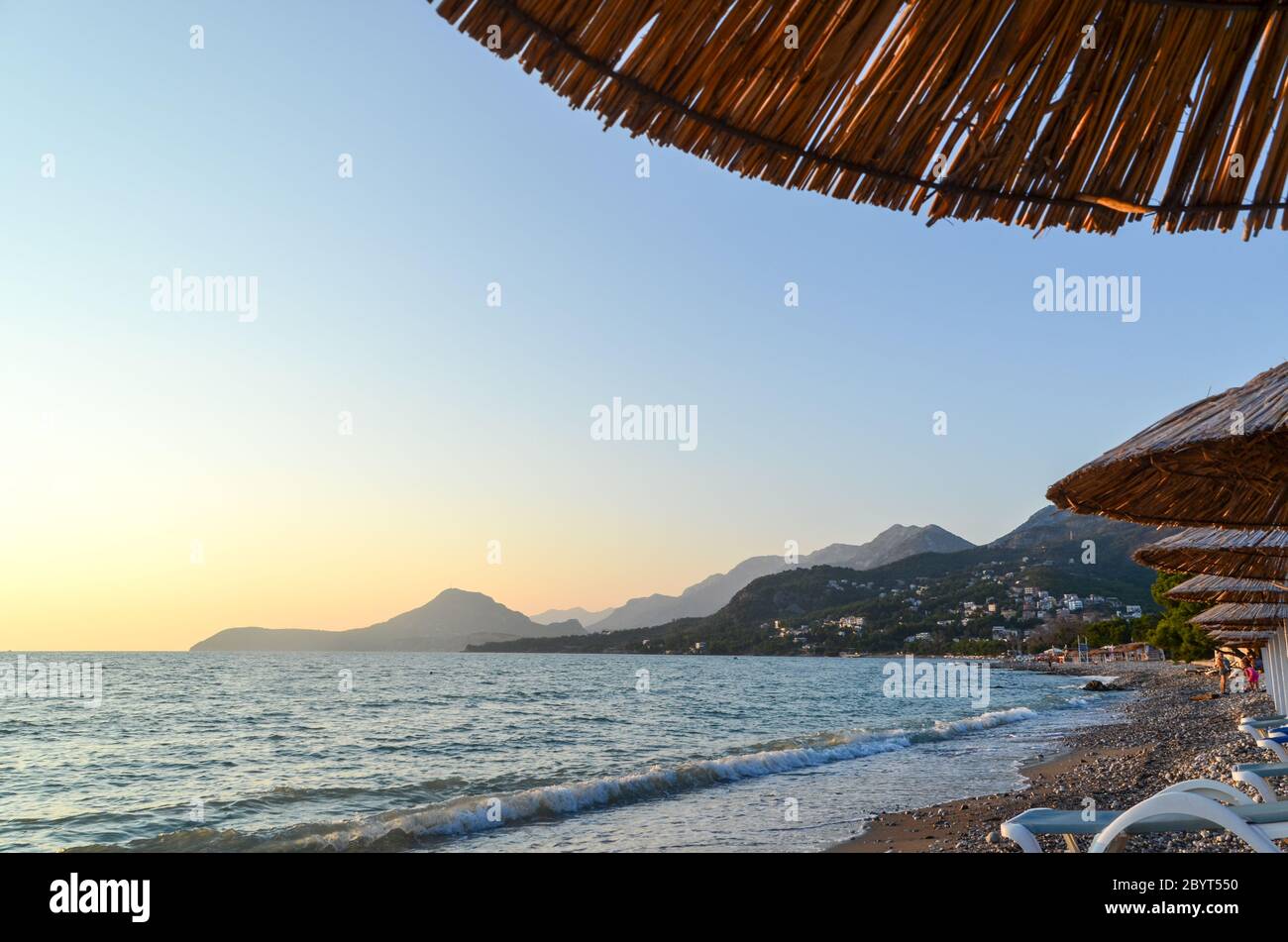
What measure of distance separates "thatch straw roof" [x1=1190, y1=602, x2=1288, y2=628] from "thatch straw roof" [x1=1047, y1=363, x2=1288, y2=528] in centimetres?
914

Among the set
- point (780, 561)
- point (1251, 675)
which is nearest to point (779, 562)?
point (780, 561)

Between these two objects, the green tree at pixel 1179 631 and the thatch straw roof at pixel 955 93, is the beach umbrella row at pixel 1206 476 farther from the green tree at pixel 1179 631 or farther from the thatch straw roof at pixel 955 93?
the green tree at pixel 1179 631

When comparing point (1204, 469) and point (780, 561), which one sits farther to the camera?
point (780, 561)

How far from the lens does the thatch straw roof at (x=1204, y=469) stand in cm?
282

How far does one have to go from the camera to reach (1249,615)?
12.4m

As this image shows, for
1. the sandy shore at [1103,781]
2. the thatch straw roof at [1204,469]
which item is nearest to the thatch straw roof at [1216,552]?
the thatch straw roof at [1204,469]

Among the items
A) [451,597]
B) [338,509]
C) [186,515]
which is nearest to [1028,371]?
[338,509]

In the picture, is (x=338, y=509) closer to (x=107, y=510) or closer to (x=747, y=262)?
(x=107, y=510)

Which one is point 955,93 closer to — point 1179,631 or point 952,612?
point 1179,631

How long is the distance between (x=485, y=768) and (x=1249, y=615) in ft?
48.0

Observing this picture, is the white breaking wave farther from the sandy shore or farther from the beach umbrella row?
Result: the beach umbrella row

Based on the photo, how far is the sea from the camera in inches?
475

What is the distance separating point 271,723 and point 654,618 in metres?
101

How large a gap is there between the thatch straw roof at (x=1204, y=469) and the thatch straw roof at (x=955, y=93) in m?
0.78
